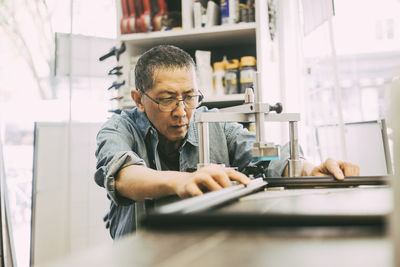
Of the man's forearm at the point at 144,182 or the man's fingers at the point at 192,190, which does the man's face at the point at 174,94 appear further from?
the man's fingers at the point at 192,190

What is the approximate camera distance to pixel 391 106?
0.29 meters

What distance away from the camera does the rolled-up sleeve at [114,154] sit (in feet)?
3.04

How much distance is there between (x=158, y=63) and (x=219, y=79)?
2.11 ft

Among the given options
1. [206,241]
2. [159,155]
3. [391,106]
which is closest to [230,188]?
[206,241]

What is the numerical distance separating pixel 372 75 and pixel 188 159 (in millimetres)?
1965

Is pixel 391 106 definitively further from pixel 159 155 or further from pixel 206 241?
pixel 159 155

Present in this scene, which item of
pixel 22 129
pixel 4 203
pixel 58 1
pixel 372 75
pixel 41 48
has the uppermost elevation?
pixel 58 1

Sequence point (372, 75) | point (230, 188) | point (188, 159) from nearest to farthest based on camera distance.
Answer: point (230, 188), point (188, 159), point (372, 75)

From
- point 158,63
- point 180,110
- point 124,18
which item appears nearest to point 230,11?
point 124,18

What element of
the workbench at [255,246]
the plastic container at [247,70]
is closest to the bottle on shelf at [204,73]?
the plastic container at [247,70]

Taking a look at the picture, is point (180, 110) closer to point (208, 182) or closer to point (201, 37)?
point (208, 182)

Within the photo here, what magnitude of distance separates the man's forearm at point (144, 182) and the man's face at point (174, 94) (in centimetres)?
35

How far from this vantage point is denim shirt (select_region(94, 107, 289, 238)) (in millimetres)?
1110

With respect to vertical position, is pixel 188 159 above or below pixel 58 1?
below
